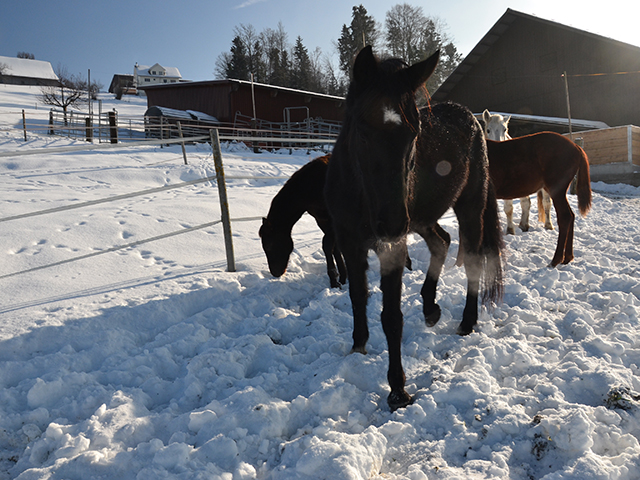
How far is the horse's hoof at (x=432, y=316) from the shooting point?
9.37 feet

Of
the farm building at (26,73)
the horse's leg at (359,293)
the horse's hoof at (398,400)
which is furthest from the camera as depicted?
the farm building at (26,73)

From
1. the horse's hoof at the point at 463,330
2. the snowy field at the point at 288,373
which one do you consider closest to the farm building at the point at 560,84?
the snowy field at the point at 288,373

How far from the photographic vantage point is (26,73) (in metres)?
61.3

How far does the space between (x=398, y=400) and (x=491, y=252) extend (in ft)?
5.83

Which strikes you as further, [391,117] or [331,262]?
[331,262]

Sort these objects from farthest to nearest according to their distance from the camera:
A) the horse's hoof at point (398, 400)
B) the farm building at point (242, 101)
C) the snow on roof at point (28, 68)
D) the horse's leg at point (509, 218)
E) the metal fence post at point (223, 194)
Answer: the snow on roof at point (28, 68) → the farm building at point (242, 101) → the horse's leg at point (509, 218) → the metal fence post at point (223, 194) → the horse's hoof at point (398, 400)

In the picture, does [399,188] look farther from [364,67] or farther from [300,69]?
[300,69]

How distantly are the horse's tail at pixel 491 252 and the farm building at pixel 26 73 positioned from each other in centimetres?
7421

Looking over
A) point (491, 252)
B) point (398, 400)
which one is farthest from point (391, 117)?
point (491, 252)

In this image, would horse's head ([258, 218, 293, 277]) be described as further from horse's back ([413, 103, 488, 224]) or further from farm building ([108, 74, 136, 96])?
farm building ([108, 74, 136, 96])

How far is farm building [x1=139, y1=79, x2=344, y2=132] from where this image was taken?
2342 centimetres

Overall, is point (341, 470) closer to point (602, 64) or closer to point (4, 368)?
point (4, 368)

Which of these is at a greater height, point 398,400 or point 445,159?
point 445,159

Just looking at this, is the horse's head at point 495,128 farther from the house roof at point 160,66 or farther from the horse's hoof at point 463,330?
the house roof at point 160,66
